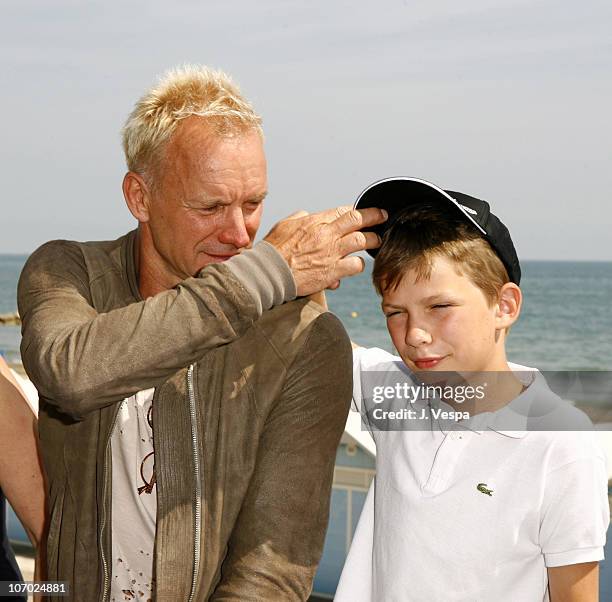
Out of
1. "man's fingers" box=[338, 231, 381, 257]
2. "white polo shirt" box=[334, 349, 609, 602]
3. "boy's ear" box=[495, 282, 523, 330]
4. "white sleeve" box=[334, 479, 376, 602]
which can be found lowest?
"white sleeve" box=[334, 479, 376, 602]

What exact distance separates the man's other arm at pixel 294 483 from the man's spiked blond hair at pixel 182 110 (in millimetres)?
484

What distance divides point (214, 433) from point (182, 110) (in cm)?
71

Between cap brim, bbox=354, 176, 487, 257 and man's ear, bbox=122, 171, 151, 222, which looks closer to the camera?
cap brim, bbox=354, 176, 487, 257

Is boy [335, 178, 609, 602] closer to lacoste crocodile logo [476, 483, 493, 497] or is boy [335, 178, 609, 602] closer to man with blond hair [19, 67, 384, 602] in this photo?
lacoste crocodile logo [476, 483, 493, 497]

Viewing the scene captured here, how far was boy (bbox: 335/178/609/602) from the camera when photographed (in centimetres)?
181

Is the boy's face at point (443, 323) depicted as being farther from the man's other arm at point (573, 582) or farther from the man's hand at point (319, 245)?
the man's other arm at point (573, 582)

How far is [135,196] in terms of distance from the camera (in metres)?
2.19

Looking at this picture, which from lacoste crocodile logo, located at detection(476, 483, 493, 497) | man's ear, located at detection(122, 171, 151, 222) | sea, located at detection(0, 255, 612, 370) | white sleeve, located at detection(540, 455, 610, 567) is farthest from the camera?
sea, located at detection(0, 255, 612, 370)

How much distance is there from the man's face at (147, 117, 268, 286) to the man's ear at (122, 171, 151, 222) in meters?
0.09

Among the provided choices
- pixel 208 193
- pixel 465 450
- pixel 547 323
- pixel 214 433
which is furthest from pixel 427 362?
pixel 547 323

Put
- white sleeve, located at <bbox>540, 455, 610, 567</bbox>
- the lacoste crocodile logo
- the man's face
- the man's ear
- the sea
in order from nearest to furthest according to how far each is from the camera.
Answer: white sleeve, located at <bbox>540, 455, 610, 567</bbox> → the lacoste crocodile logo → the man's face → the man's ear → the sea

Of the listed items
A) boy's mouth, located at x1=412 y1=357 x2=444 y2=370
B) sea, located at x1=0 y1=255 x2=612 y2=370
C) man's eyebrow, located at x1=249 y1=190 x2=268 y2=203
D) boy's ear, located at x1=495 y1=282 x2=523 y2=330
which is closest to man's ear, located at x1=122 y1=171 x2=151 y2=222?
man's eyebrow, located at x1=249 y1=190 x2=268 y2=203

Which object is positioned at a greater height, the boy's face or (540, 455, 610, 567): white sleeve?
the boy's face

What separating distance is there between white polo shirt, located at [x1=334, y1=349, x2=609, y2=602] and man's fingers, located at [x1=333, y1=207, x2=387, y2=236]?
1.53 ft
